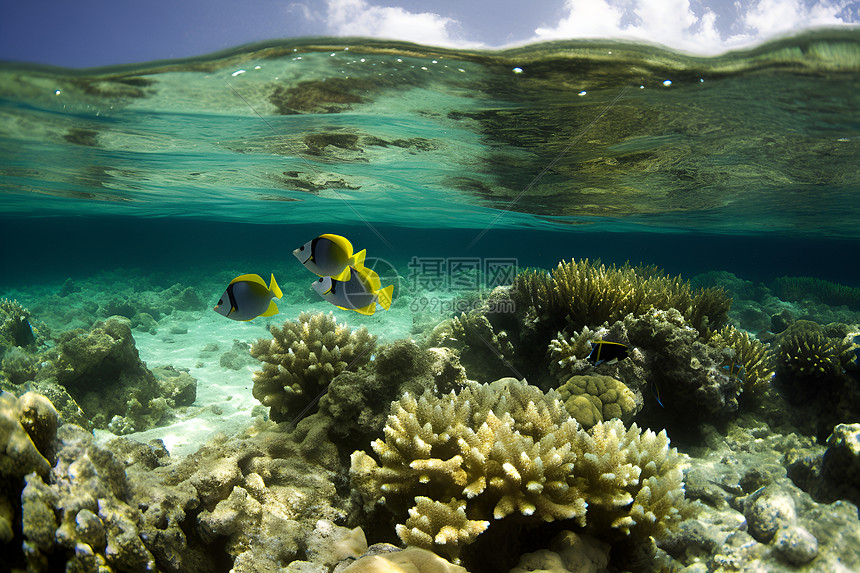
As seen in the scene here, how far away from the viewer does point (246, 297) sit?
11.5 ft

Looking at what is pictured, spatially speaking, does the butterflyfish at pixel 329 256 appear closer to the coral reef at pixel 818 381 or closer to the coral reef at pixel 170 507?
the coral reef at pixel 170 507

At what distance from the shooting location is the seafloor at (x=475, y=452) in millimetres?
2490

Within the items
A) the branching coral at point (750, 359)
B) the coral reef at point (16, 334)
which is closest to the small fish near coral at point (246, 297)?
the branching coral at point (750, 359)

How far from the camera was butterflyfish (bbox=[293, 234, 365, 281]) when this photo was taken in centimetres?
358

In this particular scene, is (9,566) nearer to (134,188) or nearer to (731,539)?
(731,539)

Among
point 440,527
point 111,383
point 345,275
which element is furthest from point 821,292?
point 111,383

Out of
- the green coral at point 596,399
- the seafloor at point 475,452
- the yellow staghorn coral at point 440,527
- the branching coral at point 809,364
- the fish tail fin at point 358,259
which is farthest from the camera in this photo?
the branching coral at point 809,364

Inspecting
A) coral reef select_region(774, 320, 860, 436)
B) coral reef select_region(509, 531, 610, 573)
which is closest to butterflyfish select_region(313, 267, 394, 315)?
coral reef select_region(509, 531, 610, 573)

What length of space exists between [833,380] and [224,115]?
579 inches

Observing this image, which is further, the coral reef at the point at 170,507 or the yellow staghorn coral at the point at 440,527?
the yellow staghorn coral at the point at 440,527

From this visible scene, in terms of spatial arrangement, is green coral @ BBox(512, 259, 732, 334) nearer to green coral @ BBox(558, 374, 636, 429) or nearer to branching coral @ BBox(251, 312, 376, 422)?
green coral @ BBox(558, 374, 636, 429)

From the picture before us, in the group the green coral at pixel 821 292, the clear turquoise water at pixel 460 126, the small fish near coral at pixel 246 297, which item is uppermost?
the clear turquoise water at pixel 460 126

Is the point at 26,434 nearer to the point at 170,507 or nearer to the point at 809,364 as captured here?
the point at 170,507

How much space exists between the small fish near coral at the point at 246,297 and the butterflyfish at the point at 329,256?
0.37 metres
